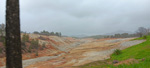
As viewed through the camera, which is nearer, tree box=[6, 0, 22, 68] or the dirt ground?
tree box=[6, 0, 22, 68]

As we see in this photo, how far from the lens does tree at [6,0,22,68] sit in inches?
122

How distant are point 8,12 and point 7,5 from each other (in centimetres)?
22

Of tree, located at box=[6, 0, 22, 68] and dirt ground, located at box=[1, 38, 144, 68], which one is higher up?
tree, located at box=[6, 0, 22, 68]

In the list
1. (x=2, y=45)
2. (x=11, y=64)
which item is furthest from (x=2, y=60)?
(x=11, y=64)

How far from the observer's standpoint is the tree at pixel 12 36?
122 inches

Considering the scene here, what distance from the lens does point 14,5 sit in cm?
330

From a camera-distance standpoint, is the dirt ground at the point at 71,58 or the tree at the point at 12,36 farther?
the dirt ground at the point at 71,58

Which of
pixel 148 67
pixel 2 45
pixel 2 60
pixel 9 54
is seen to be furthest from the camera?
pixel 2 45

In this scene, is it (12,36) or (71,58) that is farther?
(71,58)

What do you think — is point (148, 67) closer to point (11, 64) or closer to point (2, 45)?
point (11, 64)

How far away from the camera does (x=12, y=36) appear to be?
3.12 meters

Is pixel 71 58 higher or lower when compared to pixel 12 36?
lower

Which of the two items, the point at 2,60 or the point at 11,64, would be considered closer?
the point at 11,64

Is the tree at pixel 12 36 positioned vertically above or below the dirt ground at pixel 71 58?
above
